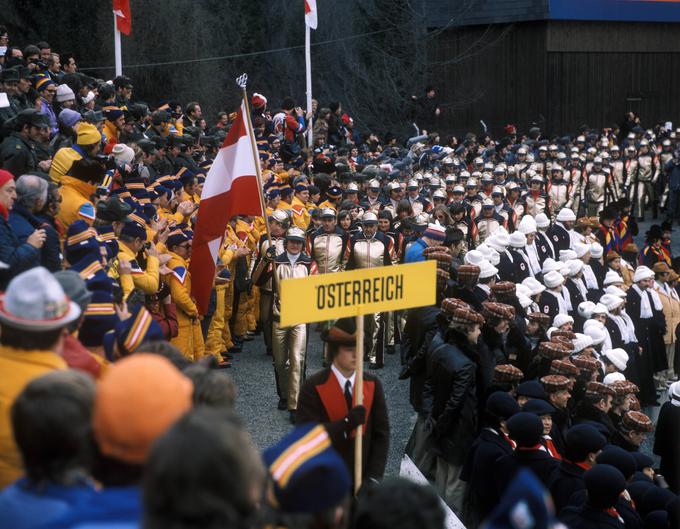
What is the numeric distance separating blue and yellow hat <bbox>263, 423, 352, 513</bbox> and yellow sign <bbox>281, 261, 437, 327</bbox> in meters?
1.67

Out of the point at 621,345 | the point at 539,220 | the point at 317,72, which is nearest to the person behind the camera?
the point at 621,345

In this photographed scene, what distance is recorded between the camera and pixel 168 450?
8.53ft

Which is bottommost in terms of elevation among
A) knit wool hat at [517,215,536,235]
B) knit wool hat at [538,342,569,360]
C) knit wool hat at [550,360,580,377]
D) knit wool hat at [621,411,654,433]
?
knit wool hat at [621,411,654,433]

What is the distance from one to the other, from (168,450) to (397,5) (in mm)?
32331

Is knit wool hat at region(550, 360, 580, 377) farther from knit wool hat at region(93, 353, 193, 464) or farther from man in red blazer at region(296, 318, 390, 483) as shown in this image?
knit wool hat at region(93, 353, 193, 464)

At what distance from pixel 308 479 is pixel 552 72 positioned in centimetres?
3147

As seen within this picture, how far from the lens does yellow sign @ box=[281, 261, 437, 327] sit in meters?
5.35

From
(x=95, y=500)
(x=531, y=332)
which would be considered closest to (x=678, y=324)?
(x=531, y=332)

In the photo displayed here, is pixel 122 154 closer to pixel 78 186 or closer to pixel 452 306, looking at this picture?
pixel 78 186

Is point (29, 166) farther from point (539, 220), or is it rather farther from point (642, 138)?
point (642, 138)

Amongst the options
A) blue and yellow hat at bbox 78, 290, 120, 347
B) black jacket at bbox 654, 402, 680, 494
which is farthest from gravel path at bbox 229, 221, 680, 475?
blue and yellow hat at bbox 78, 290, 120, 347

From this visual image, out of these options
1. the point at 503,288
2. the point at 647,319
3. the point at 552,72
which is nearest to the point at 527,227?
the point at 647,319

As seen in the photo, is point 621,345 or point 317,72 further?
point 317,72

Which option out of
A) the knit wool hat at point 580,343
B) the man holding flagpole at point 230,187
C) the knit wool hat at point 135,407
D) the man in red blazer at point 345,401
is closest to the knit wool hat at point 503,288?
the knit wool hat at point 580,343
